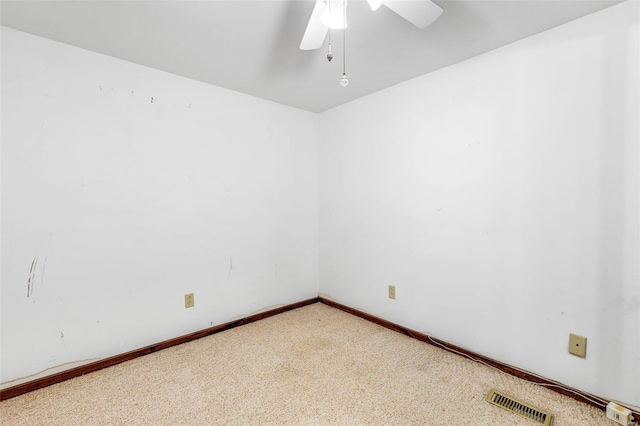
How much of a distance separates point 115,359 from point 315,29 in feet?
7.40

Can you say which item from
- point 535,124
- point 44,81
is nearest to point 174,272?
point 44,81

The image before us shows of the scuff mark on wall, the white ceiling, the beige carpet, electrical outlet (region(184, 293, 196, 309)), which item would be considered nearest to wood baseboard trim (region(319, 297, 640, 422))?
the beige carpet

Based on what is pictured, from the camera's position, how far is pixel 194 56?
189 cm

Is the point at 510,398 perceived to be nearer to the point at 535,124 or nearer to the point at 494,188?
the point at 494,188

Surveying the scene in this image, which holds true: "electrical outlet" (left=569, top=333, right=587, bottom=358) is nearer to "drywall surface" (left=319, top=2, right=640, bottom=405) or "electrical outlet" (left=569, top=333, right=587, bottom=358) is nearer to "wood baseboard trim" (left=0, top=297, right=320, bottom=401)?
"drywall surface" (left=319, top=2, right=640, bottom=405)

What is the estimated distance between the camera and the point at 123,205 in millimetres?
1949

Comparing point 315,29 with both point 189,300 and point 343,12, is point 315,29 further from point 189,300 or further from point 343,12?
point 189,300

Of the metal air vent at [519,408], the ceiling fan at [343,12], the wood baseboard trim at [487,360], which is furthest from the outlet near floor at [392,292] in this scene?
the ceiling fan at [343,12]

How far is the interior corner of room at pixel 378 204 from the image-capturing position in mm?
1479

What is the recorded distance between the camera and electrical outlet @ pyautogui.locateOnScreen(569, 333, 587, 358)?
153 centimetres

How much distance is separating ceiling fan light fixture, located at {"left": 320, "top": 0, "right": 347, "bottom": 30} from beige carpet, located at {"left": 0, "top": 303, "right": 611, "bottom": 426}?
5.77 ft

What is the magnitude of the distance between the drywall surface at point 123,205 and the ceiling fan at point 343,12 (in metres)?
1.35

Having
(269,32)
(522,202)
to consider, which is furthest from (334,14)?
(522,202)

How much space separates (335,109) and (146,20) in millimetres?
1700
